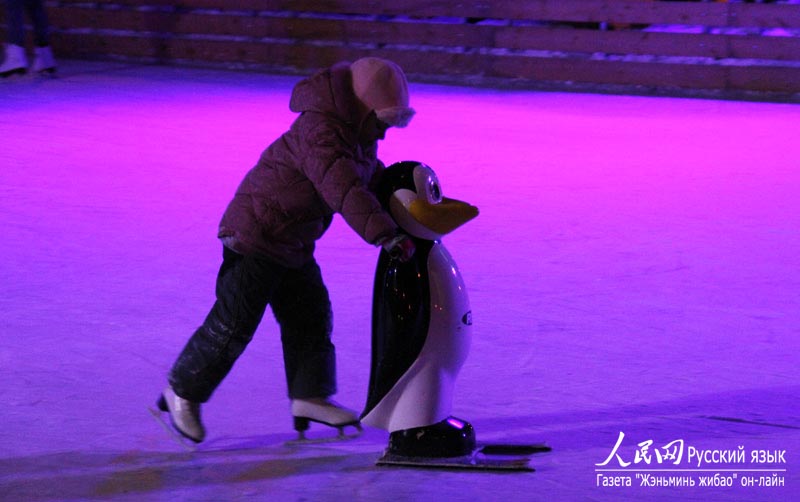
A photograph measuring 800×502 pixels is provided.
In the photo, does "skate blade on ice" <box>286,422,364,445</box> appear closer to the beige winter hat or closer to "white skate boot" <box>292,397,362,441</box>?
"white skate boot" <box>292,397,362,441</box>

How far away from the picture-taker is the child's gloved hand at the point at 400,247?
7.84 ft

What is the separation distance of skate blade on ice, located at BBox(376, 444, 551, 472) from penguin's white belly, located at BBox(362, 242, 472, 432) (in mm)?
74

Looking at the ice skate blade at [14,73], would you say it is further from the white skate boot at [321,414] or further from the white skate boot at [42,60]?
the white skate boot at [321,414]

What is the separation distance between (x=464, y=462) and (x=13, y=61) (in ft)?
29.2

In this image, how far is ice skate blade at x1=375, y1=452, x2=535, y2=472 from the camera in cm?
252

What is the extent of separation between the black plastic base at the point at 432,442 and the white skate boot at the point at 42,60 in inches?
341

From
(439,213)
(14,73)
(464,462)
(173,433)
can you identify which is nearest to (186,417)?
(173,433)

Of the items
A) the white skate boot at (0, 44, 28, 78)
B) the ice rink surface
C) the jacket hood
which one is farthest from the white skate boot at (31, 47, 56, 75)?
the jacket hood

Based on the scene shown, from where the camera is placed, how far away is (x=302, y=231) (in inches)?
104

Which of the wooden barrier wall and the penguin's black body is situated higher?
the wooden barrier wall

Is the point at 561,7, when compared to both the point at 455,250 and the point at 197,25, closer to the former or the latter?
the point at 197,25

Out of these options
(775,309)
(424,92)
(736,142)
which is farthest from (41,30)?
(775,309)

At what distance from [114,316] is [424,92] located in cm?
665

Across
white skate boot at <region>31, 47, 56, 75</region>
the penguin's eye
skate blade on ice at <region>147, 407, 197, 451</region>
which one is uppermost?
white skate boot at <region>31, 47, 56, 75</region>
